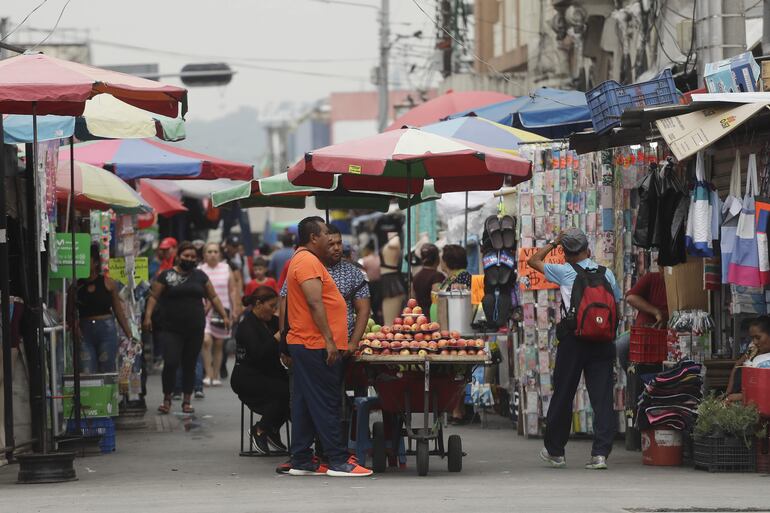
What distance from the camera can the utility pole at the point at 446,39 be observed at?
33.4 m

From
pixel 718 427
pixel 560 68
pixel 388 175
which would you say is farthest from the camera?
pixel 560 68

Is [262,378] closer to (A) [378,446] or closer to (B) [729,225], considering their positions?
(A) [378,446]

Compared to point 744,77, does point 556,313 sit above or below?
below

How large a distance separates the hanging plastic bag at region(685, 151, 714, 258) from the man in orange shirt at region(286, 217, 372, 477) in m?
2.84

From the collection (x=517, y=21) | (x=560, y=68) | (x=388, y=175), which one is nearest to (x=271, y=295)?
(x=388, y=175)

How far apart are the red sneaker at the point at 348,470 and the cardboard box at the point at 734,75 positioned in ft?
13.5

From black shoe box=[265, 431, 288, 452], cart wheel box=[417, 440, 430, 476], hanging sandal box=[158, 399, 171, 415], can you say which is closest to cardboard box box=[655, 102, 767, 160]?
cart wheel box=[417, 440, 430, 476]

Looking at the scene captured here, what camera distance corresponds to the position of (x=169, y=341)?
17375mm

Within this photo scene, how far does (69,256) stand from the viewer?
14.0 metres

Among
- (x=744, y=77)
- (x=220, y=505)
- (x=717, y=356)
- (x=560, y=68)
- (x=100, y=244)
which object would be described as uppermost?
(x=560, y=68)

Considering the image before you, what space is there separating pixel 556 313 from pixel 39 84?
5.90m

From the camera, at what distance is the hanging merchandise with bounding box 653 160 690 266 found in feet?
40.4

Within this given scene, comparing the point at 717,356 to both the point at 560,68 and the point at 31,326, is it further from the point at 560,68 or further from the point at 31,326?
the point at 560,68

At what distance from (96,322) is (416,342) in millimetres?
5223
